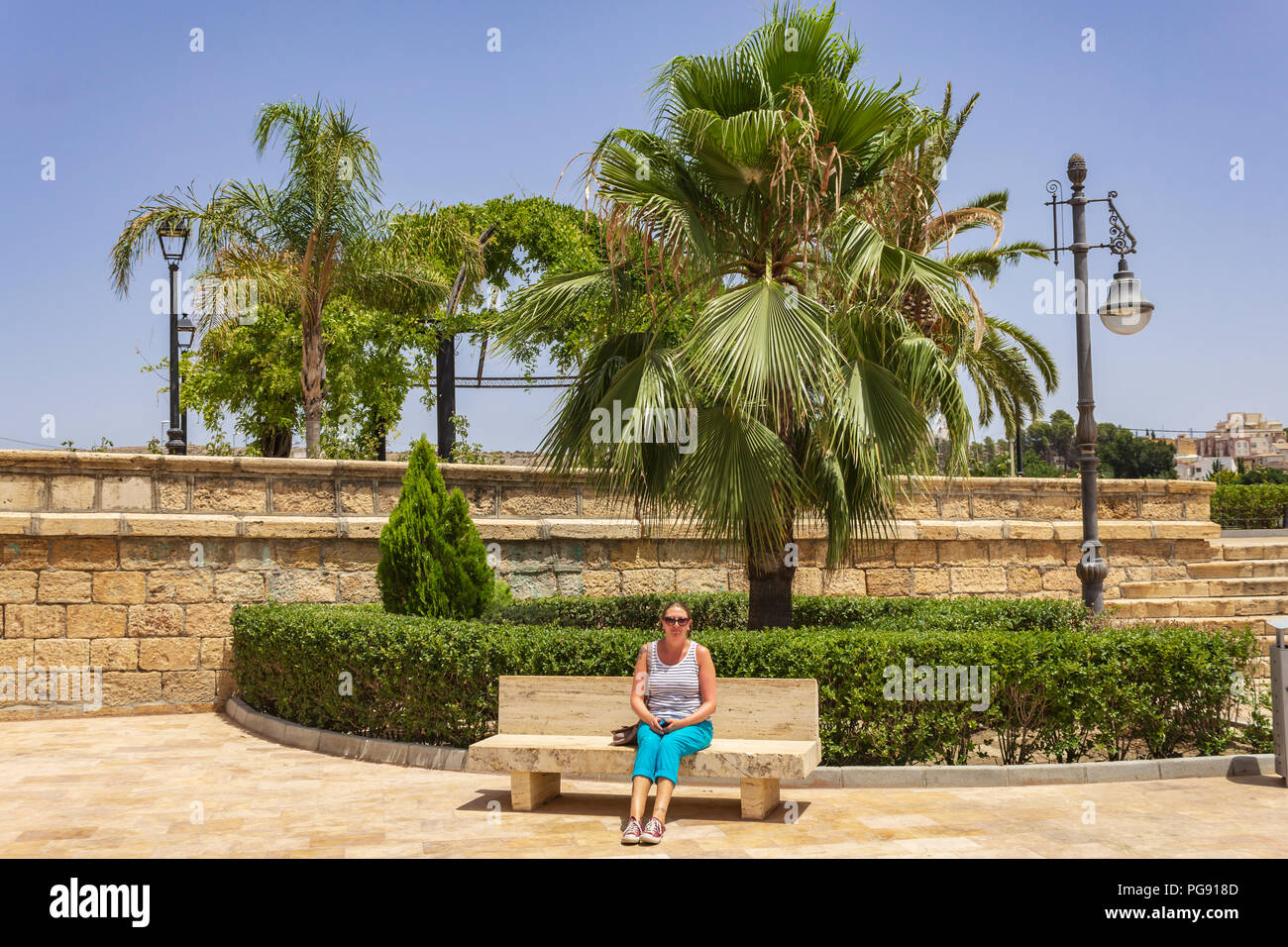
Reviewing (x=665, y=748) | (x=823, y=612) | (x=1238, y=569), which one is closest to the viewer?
(x=665, y=748)

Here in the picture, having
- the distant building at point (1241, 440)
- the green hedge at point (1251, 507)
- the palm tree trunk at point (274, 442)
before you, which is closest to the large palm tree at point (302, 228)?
the palm tree trunk at point (274, 442)

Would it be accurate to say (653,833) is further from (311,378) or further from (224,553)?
(311,378)

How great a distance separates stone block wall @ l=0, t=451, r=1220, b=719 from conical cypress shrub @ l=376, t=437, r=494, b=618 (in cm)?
111

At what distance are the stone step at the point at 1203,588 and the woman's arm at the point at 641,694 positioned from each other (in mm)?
10085

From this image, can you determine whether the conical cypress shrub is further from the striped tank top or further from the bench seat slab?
the striped tank top

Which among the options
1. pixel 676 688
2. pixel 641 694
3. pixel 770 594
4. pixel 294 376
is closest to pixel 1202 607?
pixel 770 594

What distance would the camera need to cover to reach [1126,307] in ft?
37.7

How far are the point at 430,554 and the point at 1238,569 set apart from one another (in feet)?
37.7

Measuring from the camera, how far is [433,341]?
68.3 ft

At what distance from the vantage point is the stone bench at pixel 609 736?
20.7 feet

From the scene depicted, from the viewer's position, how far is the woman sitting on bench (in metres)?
6.22

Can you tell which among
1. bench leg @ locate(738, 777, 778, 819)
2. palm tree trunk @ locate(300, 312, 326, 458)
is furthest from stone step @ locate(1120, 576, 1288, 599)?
palm tree trunk @ locate(300, 312, 326, 458)

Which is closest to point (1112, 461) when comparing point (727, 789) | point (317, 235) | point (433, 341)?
point (433, 341)

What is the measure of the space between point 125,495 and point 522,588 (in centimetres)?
421
